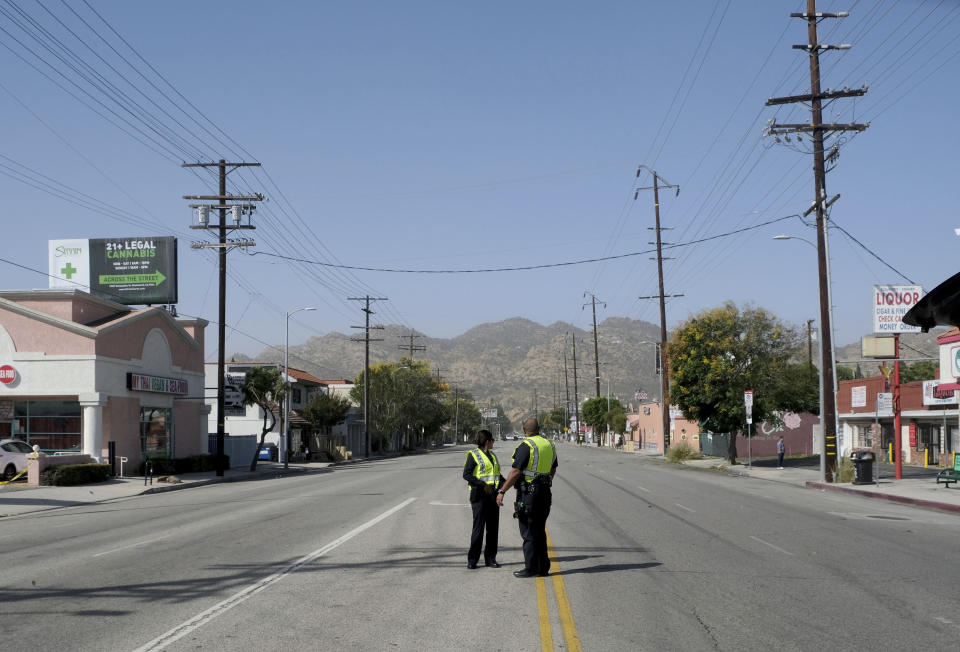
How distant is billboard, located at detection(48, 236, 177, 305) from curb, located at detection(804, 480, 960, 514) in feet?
116

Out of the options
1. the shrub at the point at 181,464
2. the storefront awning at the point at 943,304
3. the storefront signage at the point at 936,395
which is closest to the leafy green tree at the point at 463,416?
the shrub at the point at 181,464

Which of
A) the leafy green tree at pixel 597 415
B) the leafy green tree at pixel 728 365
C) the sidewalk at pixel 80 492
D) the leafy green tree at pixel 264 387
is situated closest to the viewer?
the sidewalk at pixel 80 492

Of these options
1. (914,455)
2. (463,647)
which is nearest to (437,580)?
(463,647)

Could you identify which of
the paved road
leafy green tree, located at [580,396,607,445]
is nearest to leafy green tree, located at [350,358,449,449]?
leafy green tree, located at [580,396,607,445]

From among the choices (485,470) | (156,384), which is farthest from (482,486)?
(156,384)

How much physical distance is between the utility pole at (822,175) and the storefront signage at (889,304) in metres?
1.81

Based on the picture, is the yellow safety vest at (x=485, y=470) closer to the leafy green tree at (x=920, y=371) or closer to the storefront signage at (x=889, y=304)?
the storefront signage at (x=889, y=304)

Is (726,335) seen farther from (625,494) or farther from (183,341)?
(183,341)

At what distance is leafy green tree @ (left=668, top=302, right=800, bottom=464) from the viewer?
155ft

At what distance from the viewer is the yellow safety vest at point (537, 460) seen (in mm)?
11109

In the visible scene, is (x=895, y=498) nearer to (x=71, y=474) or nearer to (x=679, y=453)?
(x=71, y=474)

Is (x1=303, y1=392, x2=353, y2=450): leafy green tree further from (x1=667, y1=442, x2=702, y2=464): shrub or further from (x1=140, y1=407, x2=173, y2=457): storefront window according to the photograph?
(x1=667, y1=442, x2=702, y2=464): shrub

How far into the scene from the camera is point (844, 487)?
101 ft

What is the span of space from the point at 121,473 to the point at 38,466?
218 inches
